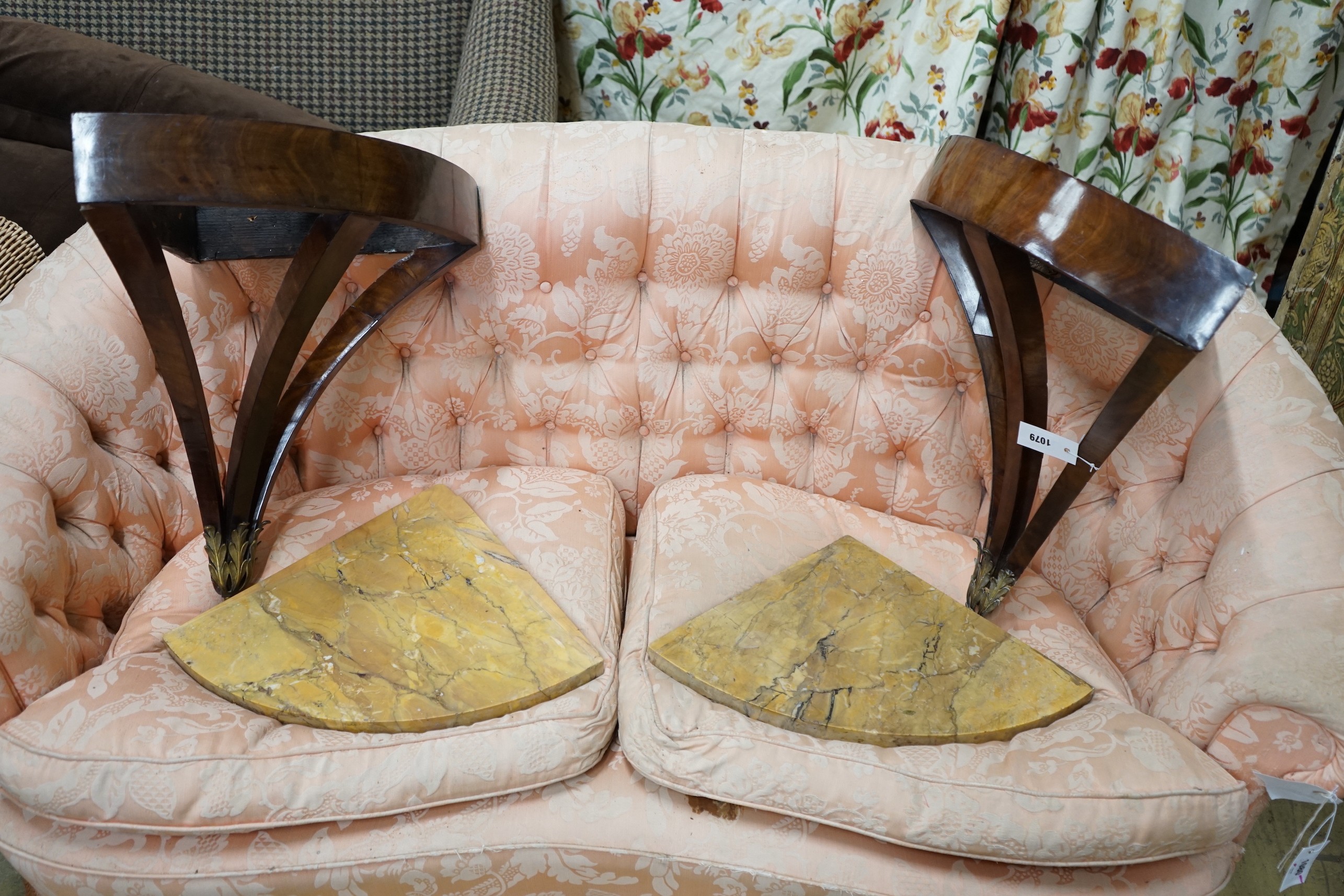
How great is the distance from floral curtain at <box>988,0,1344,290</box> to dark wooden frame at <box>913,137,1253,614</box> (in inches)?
18.9

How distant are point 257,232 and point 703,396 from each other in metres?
0.68

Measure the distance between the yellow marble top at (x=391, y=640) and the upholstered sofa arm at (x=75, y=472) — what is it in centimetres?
15

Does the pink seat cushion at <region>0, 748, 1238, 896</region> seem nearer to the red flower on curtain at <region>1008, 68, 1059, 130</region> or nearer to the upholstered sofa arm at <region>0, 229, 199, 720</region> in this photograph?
the upholstered sofa arm at <region>0, 229, 199, 720</region>

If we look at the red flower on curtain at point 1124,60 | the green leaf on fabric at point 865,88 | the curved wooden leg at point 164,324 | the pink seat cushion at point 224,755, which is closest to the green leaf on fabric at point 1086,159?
the red flower on curtain at point 1124,60

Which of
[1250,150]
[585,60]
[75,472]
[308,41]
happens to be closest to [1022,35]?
[1250,150]

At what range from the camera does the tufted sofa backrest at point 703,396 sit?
96 centimetres

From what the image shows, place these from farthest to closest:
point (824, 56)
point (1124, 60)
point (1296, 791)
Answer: point (824, 56)
point (1124, 60)
point (1296, 791)

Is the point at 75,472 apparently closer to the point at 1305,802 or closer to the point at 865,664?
the point at 865,664

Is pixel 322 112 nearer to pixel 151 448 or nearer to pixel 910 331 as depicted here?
pixel 151 448

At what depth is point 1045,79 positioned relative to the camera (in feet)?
4.63

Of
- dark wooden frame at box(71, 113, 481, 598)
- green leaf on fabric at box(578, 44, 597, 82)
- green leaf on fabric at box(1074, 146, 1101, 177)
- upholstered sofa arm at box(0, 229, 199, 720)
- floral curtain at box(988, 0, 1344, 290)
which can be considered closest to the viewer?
dark wooden frame at box(71, 113, 481, 598)

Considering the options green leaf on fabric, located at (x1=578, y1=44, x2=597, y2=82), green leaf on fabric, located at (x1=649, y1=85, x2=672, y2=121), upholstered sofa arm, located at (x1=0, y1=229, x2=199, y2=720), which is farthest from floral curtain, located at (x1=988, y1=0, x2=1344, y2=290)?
upholstered sofa arm, located at (x1=0, y1=229, x2=199, y2=720)

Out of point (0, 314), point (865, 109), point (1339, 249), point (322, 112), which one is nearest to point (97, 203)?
point (0, 314)

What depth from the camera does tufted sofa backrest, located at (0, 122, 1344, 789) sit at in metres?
0.96
